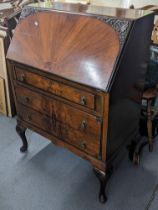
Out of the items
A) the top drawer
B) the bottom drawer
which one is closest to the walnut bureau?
the top drawer

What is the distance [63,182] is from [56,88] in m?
0.76

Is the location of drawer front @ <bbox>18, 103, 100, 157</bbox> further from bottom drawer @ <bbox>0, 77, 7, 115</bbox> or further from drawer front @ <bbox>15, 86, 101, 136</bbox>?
bottom drawer @ <bbox>0, 77, 7, 115</bbox>

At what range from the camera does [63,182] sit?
173cm

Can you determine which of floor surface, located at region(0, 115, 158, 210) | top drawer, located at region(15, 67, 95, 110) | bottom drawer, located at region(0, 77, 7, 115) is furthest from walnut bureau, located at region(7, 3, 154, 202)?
bottom drawer, located at region(0, 77, 7, 115)

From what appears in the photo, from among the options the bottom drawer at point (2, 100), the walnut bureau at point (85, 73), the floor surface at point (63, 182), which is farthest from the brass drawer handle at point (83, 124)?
the bottom drawer at point (2, 100)

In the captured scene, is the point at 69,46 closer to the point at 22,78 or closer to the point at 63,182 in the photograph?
the point at 22,78

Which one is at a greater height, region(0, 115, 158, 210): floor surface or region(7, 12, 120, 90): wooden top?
region(7, 12, 120, 90): wooden top

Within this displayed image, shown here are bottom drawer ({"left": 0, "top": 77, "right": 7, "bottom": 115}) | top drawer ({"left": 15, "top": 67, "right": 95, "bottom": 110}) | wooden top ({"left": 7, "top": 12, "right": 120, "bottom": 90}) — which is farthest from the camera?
bottom drawer ({"left": 0, "top": 77, "right": 7, "bottom": 115})

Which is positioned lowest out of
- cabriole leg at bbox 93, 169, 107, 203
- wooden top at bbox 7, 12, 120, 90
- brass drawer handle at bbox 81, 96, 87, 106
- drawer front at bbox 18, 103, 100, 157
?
cabriole leg at bbox 93, 169, 107, 203

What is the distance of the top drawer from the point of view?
4.17 feet

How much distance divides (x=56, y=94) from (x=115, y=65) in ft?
1.46

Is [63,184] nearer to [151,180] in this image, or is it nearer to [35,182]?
[35,182]

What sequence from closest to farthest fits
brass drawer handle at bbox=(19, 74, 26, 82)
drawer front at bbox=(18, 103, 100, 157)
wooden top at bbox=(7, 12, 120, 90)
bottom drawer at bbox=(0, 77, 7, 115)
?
1. wooden top at bbox=(7, 12, 120, 90)
2. drawer front at bbox=(18, 103, 100, 157)
3. brass drawer handle at bbox=(19, 74, 26, 82)
4. bottom drawer at bbox=(0, 77, 7, 115)

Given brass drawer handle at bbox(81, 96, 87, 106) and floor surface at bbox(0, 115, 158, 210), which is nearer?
brass drawer handle at bbox(81, 96, 87, 106)
